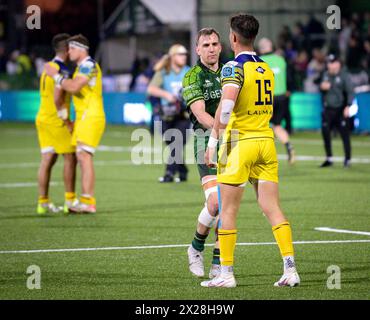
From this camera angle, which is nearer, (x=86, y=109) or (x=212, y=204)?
(x=212, y=204)

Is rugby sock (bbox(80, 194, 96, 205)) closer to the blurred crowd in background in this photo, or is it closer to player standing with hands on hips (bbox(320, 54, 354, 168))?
player standing with hands on hips (bbox(320, 54, 354, 168))

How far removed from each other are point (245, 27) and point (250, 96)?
0.61m

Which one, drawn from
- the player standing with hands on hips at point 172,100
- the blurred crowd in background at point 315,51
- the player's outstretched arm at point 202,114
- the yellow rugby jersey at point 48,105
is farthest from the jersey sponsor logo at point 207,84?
the blurred crowd in background at point 315,51

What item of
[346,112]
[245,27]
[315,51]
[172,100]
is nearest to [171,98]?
[172,100]

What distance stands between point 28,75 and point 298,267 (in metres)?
30.2

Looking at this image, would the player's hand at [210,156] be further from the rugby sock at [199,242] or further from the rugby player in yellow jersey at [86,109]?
the rugby player in yellow jersey at [86,109]

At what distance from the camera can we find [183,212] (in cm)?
1493

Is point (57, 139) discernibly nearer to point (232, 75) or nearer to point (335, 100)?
point (232, 75)

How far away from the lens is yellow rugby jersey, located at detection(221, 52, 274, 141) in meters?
9.22

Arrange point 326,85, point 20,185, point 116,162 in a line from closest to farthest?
point 20,185
point 326,85
point 116,162

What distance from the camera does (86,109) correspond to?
1474 cm

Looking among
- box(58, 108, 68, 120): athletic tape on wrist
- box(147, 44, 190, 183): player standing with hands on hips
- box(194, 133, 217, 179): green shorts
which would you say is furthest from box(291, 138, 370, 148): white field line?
box(194, 133, 217, 179): green shorts

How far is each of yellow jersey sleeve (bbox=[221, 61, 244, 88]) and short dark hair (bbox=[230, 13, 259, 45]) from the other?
0.90 ft
